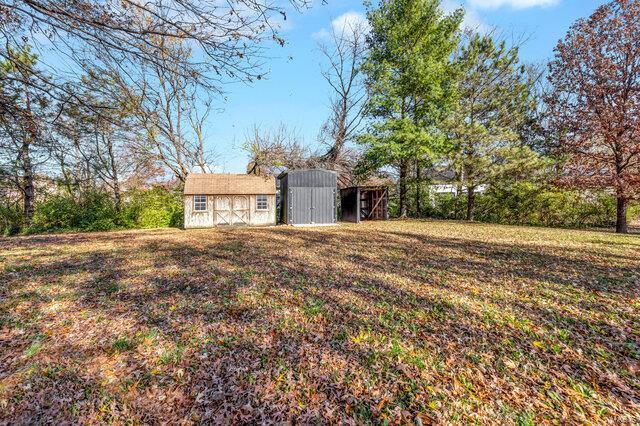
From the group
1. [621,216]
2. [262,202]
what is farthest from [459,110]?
[262,202]

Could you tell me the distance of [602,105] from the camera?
1273 cm

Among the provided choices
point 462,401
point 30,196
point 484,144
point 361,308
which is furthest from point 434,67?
point 30,196

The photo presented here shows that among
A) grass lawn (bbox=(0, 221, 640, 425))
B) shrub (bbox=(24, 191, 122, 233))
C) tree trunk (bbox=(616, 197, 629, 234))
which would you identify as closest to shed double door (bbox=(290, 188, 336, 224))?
grass lawn (bbox=(0, 221, 640, 425))

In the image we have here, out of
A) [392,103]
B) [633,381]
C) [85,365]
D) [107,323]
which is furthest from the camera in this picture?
[392,103]

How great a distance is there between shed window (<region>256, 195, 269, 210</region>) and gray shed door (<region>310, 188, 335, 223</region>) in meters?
3.23

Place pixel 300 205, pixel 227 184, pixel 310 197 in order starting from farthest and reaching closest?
pixel 227 184 → pixel 310 197 → pixel 300 205

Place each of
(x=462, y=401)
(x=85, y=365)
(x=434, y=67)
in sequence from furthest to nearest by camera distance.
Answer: (x=434, y=67)
(x=85, y=365)
(x=462, y=401)

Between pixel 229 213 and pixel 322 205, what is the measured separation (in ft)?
20.6

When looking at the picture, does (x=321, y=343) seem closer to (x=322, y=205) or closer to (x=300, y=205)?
(x=300, y=205)

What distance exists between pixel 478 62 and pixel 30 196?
3049 centimetres

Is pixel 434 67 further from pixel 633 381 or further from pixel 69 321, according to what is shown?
pixel 69 321

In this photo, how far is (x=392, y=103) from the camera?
66.3 feet

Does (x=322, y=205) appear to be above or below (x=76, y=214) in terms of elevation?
above

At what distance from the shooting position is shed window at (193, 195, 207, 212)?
18078mm
